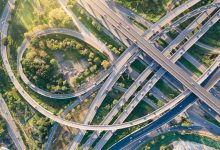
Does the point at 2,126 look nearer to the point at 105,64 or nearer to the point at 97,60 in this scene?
the point at 97,60

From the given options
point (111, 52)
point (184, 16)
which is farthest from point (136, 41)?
point (184, 16)

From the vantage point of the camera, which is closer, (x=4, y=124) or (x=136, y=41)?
(x=136, y=41)

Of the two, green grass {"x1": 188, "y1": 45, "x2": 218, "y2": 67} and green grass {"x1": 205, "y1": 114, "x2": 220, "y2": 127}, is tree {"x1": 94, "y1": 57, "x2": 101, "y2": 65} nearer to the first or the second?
Result: green grass {"x1": 188, "y1": 45, "x2": 218, "y2": 67}

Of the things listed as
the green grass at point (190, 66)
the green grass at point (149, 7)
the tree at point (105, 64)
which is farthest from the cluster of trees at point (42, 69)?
the green grass at point (190, 66)

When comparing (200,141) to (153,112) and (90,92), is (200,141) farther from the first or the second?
(90,92)

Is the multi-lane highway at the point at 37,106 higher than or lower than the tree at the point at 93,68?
lower

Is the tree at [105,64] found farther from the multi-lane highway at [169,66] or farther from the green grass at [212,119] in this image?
the green grass at [212,119]

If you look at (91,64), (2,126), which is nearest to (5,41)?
(2,126)
